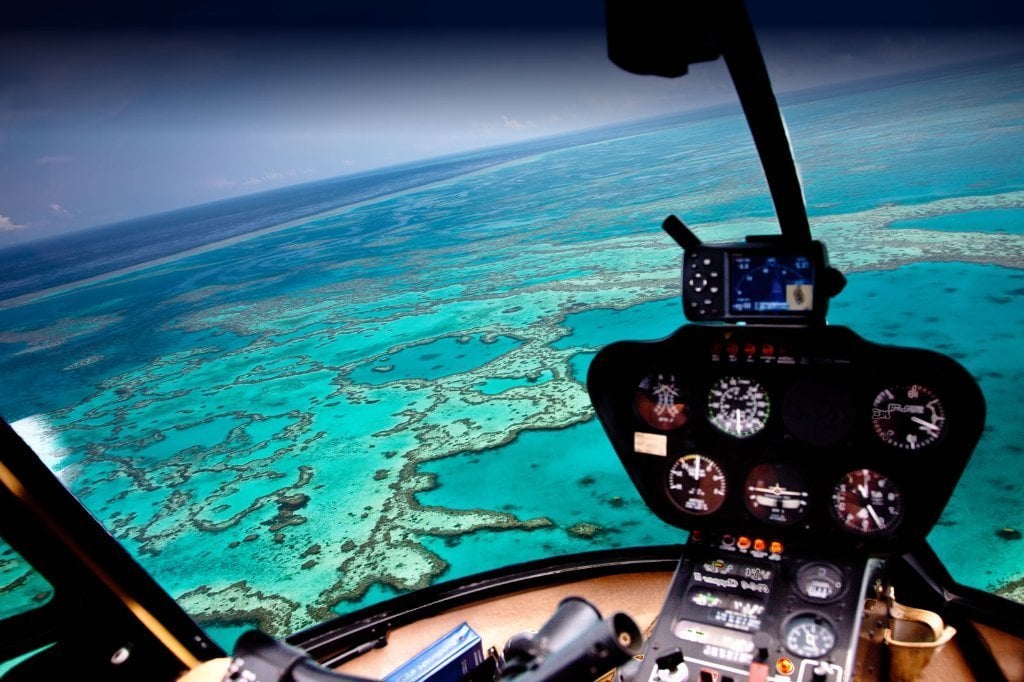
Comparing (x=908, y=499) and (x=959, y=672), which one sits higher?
(x=908, y=499)

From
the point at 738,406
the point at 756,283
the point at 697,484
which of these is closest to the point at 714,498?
the point at 697,484

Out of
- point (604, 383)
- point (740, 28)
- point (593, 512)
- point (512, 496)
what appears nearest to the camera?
point (740, 28)

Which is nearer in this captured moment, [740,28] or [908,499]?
[740,28]

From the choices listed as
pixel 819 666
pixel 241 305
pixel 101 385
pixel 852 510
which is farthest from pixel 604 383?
pixel 241 305

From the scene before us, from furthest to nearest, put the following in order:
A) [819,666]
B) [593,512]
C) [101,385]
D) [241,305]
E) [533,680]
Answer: [241,305]
[101,385]
[593,512]
[819,666]
[533,680]

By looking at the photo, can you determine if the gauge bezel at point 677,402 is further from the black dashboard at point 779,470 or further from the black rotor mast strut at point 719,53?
the black rotor mast strut at point 719,53

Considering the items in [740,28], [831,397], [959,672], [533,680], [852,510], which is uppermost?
[740,28]

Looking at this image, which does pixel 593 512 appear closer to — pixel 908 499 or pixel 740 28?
pixel 908 499

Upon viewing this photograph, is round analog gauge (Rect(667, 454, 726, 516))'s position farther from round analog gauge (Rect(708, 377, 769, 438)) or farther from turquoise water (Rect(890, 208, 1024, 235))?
turquoise water (Rect(890, 208, 1024, 235))
